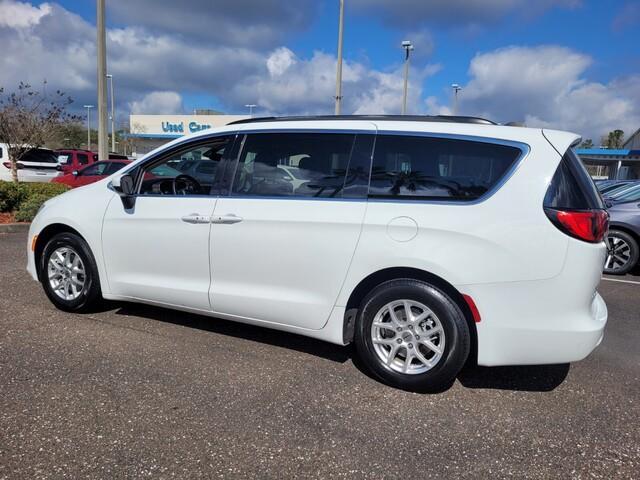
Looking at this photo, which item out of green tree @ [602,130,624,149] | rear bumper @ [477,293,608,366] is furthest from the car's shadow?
green tree @ [602,130,624,149]

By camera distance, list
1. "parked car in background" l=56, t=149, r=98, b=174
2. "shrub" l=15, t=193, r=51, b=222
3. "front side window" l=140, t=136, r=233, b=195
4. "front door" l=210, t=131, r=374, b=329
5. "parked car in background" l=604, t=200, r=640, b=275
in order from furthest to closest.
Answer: "parked car in background" l=56, t=149, r=98, b=174 → "shrub" l=15, t=193, r=51, b=222 → "parked car in background" l=604, t=200, r=640, b=275 → "front side window" l=140, t=136, r=233, b=195 → "front door" l=210, t=131, r=374, b=329

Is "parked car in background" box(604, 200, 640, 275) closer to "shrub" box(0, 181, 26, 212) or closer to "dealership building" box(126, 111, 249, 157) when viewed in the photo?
"shrub" box(0, 181, 26, 212)

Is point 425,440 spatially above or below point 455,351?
below

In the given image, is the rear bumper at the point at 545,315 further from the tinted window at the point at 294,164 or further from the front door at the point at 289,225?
the tinted window at the point at 294,164

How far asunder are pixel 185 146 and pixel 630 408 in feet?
12.5

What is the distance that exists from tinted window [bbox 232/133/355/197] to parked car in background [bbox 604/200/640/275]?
5886 mm

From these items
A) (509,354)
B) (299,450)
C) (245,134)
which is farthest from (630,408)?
(245,134)

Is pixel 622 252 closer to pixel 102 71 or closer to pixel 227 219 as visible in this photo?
pixel 227 219

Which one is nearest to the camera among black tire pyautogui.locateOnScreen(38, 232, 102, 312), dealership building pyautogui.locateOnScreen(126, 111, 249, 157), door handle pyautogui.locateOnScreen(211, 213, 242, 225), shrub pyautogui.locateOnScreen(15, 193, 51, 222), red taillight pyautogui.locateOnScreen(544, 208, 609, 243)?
red taillight pyautogui.locateOnScreen(544, 208, 609, 243)

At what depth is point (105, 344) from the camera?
413cm

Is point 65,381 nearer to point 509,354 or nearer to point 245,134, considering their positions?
point 245,134

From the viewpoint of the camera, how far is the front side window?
4168 mm

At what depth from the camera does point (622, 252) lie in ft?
25.9

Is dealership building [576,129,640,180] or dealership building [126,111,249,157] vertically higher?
dealership building [126,111,249,157]
